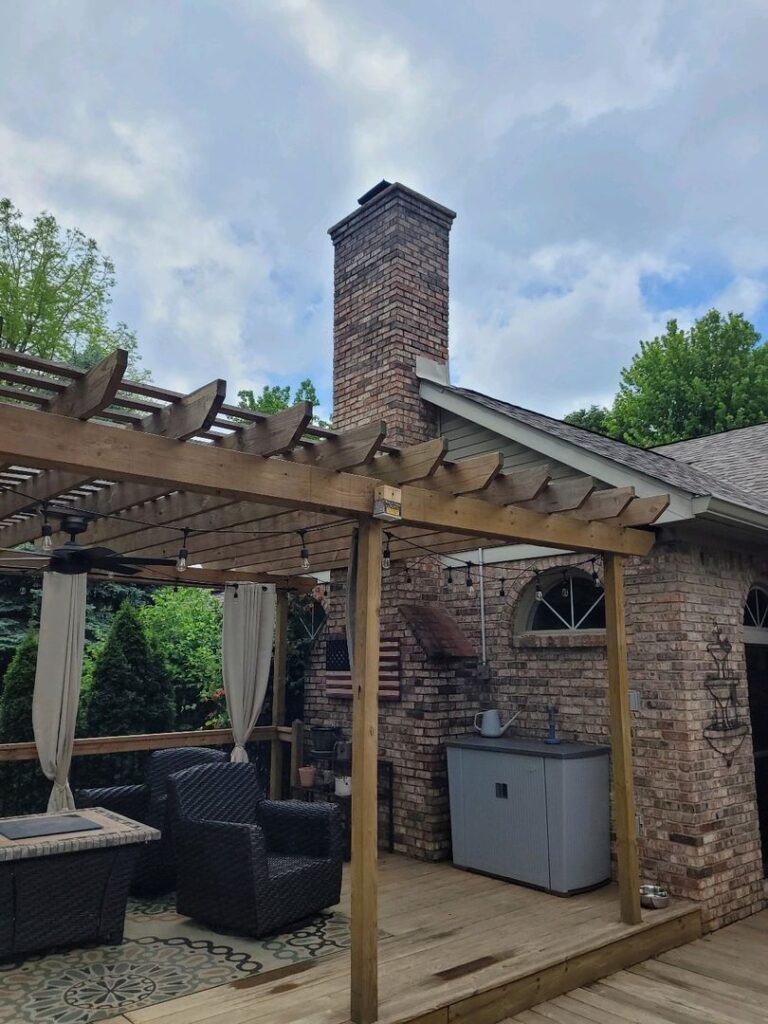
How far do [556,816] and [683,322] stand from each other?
22267 millimetres

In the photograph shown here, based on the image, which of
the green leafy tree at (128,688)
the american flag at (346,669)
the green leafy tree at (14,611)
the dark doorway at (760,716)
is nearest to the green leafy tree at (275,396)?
the green leafy tree at (14,611)

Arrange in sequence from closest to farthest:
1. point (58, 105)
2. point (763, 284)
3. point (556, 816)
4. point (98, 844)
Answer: point (98, 844)
point (556, 816)
point (58, 105)
point (763, 284)

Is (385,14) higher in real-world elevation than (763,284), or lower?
lower

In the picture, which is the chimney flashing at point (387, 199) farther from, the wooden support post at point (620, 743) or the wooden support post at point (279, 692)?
the wooden support post at point (620, 743)

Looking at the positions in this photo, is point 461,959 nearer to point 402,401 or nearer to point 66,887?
point 66,887

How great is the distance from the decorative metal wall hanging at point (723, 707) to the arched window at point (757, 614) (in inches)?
22.9

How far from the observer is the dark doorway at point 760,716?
20.8 feet

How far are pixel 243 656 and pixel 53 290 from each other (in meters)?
15.4

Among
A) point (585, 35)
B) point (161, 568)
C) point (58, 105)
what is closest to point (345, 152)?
point (585, 35)

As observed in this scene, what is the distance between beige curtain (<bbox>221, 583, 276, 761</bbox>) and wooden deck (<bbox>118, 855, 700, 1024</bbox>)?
210 cm

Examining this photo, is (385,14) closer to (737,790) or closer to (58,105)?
(737,790)

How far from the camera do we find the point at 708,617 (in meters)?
5.43

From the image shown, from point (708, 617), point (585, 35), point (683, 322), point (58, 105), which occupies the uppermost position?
point (58, 105)

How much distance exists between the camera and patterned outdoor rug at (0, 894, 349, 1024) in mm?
3570
